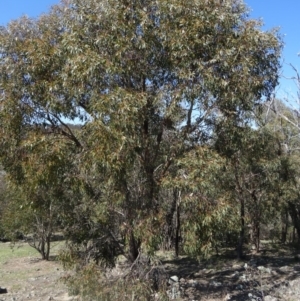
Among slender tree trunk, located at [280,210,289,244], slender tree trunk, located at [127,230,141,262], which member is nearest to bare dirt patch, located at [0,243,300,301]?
slender tree trunk, located at [127,230,141,262]

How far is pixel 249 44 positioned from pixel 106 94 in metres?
2.62

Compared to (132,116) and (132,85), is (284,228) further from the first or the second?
(132,116)

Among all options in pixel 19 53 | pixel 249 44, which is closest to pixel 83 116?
pixel 19 53

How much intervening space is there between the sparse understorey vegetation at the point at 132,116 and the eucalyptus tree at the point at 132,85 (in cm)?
2

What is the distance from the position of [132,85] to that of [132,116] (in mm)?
1142

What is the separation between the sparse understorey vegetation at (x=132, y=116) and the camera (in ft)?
23.5

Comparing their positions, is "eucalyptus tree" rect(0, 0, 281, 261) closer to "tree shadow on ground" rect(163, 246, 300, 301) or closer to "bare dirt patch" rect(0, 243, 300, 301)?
"bare dirt patch" rect(0, 243, 300, 301)

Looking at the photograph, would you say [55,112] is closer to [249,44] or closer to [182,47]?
[182,47]

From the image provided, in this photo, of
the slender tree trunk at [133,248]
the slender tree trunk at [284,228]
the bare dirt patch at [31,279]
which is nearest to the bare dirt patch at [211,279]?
the bare dirt patch at [31,279]

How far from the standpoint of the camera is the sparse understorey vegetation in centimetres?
718

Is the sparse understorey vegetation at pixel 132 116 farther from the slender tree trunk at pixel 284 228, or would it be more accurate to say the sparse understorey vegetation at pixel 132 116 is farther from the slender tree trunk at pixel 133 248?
the slender tree trunk at pixel 284 228

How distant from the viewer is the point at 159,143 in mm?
8289

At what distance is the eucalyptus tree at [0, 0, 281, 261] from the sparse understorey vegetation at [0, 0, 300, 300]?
0.9 inches

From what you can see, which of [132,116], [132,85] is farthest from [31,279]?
[132,116]
